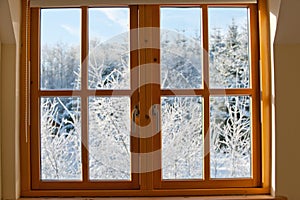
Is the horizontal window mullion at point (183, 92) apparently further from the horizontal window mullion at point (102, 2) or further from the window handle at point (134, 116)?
the horizontal window mullion at point (102, 2)

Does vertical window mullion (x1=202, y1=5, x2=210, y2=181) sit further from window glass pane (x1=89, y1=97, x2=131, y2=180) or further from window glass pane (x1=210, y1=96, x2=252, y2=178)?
window glass pane (x1=89, y1=97, x2=131, y2=180)

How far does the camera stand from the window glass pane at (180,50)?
292 centimetres

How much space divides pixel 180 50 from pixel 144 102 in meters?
0.45

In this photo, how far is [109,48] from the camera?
9.59 feet

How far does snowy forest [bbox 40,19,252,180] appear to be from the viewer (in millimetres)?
2902

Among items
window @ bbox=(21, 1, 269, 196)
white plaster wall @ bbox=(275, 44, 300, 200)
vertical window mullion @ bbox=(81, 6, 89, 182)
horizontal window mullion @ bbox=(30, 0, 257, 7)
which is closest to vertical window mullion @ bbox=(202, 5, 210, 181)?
window @ bbox=(21, 1, 269, 196)

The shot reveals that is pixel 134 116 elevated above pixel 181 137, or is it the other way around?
pixel 134 116

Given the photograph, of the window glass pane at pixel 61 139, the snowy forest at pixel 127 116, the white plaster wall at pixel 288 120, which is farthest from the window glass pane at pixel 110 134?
the white plaster wall at pixel 288 120

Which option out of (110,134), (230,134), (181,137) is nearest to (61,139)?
(110,134)

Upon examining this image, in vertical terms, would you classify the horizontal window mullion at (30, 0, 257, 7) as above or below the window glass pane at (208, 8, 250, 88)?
above

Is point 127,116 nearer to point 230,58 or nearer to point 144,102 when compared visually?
point 144,102

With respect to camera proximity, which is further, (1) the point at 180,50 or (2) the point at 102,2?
(1) the point at 180,50

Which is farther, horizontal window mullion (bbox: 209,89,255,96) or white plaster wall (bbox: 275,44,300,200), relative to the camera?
horizontal window mullion (bbox: 209,89,255,96)

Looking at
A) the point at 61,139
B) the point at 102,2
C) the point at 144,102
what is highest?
the point at 102,2
